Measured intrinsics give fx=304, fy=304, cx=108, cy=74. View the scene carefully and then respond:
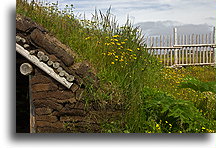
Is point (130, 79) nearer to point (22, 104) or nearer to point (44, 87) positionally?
point (44, 87)

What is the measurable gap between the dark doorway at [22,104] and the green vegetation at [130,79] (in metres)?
0.78

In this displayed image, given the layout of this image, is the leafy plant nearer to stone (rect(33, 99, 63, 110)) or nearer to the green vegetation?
the green vegetation

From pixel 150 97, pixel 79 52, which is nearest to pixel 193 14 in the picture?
pixel 150 97

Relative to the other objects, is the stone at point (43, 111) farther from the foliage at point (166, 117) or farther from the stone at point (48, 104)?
the foliage at point (166, 117)

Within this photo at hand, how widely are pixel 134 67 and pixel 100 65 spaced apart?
432 mm

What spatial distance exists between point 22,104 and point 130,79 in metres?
1.50

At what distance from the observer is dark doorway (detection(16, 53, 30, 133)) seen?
3689 millimetres

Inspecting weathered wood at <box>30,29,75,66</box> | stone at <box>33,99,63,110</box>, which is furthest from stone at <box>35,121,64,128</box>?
weathered wood at <box>30,29,75,66</box>

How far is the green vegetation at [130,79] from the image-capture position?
11.6ft

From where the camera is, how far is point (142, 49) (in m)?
4.18

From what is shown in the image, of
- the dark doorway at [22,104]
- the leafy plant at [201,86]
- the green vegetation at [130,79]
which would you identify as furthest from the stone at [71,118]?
the leafy plant at [201,86]

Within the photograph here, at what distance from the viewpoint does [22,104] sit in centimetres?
407

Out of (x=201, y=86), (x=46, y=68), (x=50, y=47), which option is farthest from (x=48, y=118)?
(x=201, y=86)

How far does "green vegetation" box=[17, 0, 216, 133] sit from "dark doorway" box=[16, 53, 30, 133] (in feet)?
2.56
